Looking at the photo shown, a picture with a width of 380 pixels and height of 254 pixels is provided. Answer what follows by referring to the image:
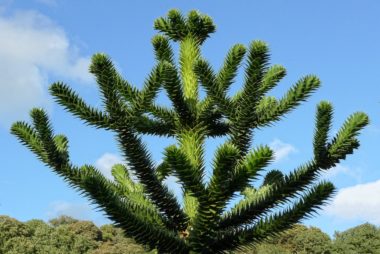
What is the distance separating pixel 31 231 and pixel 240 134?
4200cm

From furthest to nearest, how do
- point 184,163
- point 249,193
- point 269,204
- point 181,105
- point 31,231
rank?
→ 1. point 31,231
2. point 249,193
3. point 181,105
4. point 269,204
5. point 184,163

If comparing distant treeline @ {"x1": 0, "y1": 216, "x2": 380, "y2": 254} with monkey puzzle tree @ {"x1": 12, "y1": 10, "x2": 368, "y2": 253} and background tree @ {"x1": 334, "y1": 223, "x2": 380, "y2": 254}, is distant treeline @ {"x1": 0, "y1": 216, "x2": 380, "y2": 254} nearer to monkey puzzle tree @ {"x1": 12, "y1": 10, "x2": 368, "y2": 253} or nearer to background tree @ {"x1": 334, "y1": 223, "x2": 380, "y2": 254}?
background tree @ {"x1": 334, "y1": 223, "x2": 380, "y2": 254}

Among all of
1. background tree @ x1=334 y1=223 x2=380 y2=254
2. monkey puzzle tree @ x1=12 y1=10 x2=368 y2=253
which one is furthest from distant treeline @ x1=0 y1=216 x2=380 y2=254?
monkey puzzle tree @ x1=12 y1=10 x2=368 y2=253

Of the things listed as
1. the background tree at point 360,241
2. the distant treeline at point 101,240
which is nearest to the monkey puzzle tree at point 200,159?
the distant treeline at point 101,240

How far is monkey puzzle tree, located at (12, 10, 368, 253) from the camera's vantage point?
564cm

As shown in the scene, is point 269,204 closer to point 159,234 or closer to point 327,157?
point 327,157

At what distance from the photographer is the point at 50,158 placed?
Answer: 6121 mm

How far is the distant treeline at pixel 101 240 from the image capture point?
4062 centimetres

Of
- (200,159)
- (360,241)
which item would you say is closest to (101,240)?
(360,241)

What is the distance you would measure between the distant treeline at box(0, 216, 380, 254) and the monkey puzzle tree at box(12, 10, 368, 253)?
30.3m

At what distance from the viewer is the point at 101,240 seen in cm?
5681

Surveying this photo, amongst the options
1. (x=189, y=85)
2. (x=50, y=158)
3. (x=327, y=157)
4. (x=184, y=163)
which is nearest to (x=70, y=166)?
(x=50, y=158)

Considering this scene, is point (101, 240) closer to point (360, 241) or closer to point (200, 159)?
point (360, 241)

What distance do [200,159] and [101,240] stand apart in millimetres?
51911
